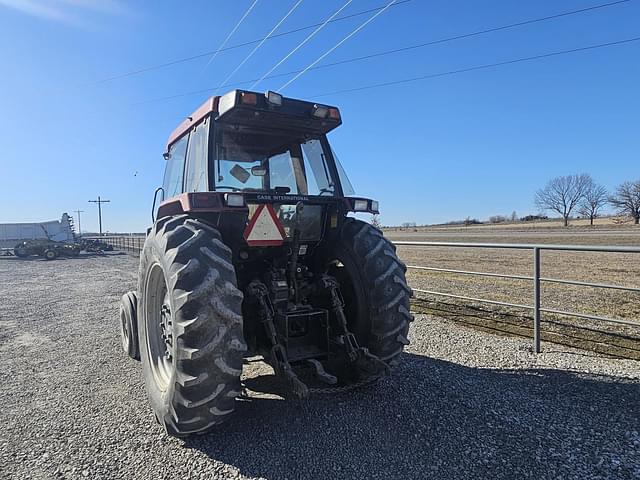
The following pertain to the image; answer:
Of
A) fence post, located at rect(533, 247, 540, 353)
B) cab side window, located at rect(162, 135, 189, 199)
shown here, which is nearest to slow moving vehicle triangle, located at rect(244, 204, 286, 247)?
cab side window, located at rect(162, 135, 189, 199)

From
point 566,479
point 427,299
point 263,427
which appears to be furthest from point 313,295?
point 427,299

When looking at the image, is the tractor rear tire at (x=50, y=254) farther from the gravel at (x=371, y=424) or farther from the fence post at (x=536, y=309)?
the fence post at (x=536, y=309)

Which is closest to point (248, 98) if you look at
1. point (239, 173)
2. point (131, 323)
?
point (239, 173)

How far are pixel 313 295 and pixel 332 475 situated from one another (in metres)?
1.50

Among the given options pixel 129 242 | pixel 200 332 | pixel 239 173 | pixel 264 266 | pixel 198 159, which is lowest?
pixel 200 332

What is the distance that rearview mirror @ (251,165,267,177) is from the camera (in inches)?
141

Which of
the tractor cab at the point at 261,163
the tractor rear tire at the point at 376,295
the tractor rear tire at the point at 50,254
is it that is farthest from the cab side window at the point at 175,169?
the tractor rear tire at the point at 50,254

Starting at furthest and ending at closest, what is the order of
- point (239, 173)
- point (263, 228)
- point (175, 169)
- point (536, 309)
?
point (536, 309), point (175, 169), point (239, 173), point (263, 228)

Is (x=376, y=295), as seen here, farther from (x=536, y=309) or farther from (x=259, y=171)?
(x=536, y=309)

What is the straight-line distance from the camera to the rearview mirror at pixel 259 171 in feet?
11.8

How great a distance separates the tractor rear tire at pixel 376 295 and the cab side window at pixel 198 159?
1.34m

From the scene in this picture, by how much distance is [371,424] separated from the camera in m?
2.89

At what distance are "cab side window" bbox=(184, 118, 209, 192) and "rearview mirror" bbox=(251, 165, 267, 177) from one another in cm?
47

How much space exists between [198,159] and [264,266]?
1.05 metres
